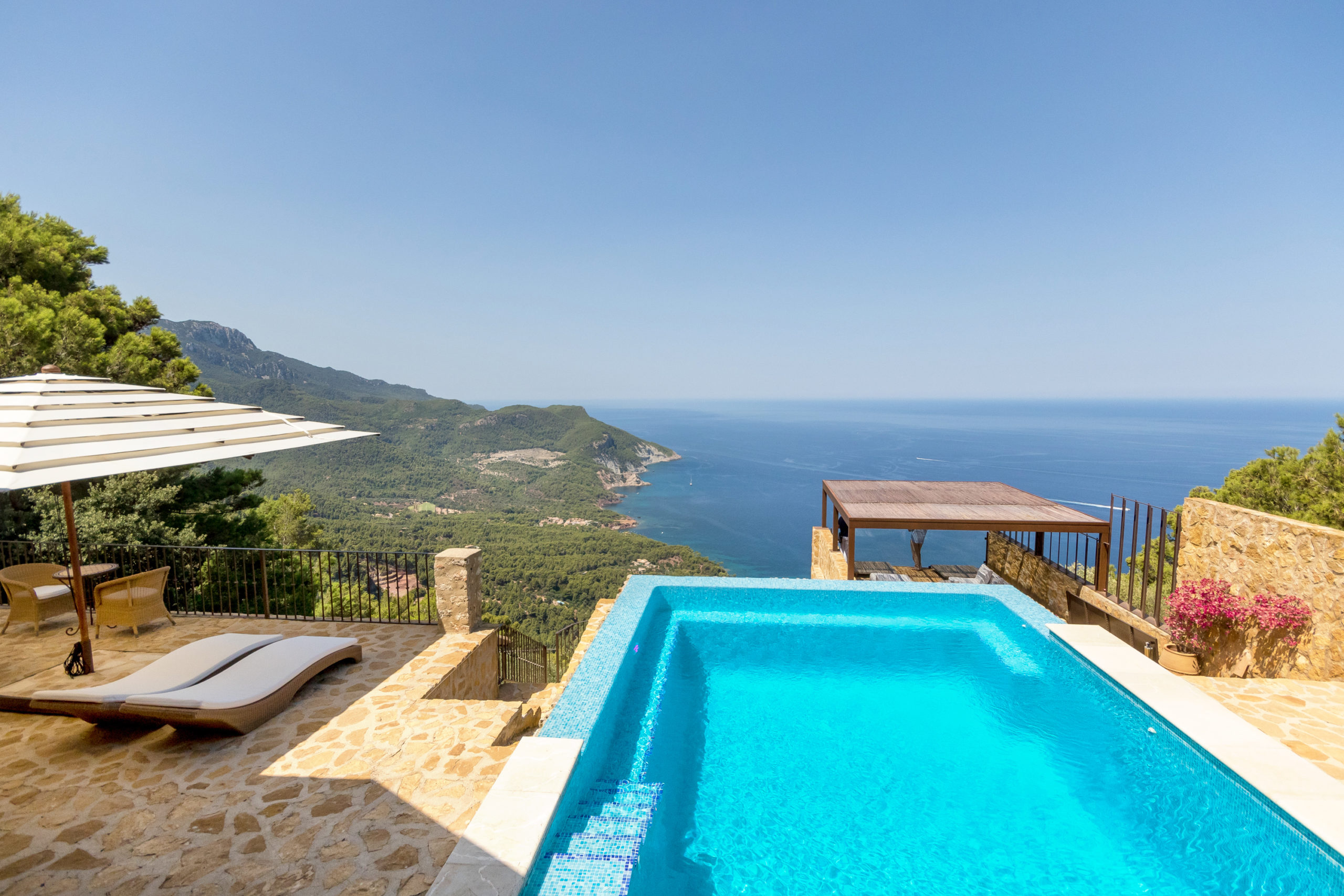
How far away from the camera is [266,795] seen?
10.1ft

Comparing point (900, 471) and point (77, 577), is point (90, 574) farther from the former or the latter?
point (900, 471)

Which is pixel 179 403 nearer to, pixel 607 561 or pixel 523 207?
pixel 523 207

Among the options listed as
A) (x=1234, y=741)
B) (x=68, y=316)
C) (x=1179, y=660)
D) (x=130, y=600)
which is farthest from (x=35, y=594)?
(x=1179, y=660)

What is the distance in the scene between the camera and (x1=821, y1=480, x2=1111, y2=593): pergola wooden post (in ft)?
A: 26.0

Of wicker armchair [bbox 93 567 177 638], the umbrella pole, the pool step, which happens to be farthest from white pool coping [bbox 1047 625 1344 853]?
wicker armchair [bbox 93 567 177 638]

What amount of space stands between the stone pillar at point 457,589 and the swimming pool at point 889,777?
159cm

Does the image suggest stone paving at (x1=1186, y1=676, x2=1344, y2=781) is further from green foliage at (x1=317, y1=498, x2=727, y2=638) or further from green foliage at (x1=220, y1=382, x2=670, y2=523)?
green foliage at (x1=220, y1=382, x2=670, y2=523)

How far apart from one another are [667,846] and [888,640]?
146 inches

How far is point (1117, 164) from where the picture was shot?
31406mm

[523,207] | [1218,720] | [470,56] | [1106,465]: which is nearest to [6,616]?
[1218,720]

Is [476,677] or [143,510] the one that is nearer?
[476,677]

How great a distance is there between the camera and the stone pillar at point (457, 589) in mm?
5430

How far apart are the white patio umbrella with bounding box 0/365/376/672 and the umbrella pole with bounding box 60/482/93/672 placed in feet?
0.03

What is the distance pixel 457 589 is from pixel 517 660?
2660mm
